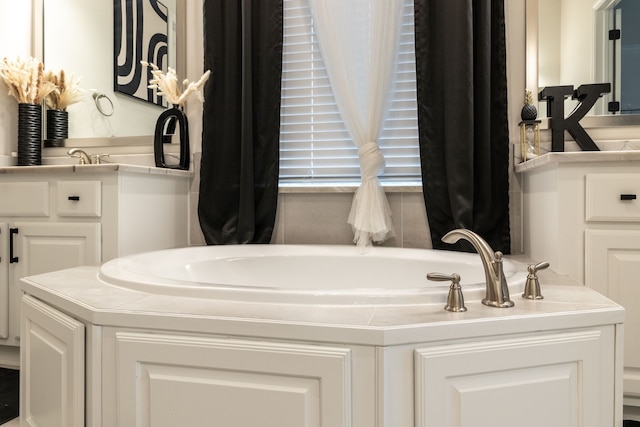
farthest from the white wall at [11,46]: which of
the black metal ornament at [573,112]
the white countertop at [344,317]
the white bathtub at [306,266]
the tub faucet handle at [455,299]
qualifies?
the black metal ornament at [573,112]

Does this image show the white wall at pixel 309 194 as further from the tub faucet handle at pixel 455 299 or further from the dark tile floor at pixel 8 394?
the tub faucet handle at pixel 455 299

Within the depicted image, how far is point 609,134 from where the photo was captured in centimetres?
193

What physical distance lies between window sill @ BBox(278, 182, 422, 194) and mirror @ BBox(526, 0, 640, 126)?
2.13 feet

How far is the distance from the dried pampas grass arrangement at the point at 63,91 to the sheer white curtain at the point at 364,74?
1336mm

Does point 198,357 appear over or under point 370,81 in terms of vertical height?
under

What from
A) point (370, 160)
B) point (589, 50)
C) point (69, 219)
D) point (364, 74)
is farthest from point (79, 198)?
point (589, 50)

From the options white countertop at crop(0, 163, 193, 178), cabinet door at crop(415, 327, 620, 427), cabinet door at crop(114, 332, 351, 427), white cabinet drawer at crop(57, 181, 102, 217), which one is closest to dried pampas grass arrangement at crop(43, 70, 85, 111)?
white countertop at crop(0, 163, 193, 178)

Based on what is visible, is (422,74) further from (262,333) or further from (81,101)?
(81,101)

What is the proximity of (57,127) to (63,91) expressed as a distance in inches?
8.0

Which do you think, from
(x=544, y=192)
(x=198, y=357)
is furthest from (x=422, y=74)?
(x=198, y=357)

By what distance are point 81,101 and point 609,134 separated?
258 centimetres

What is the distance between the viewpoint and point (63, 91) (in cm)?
243

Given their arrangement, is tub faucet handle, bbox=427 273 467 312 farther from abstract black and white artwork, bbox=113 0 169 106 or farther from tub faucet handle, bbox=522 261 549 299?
abstract black and white artwork, bbox=113 0 169 106

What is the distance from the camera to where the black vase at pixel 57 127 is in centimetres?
249
